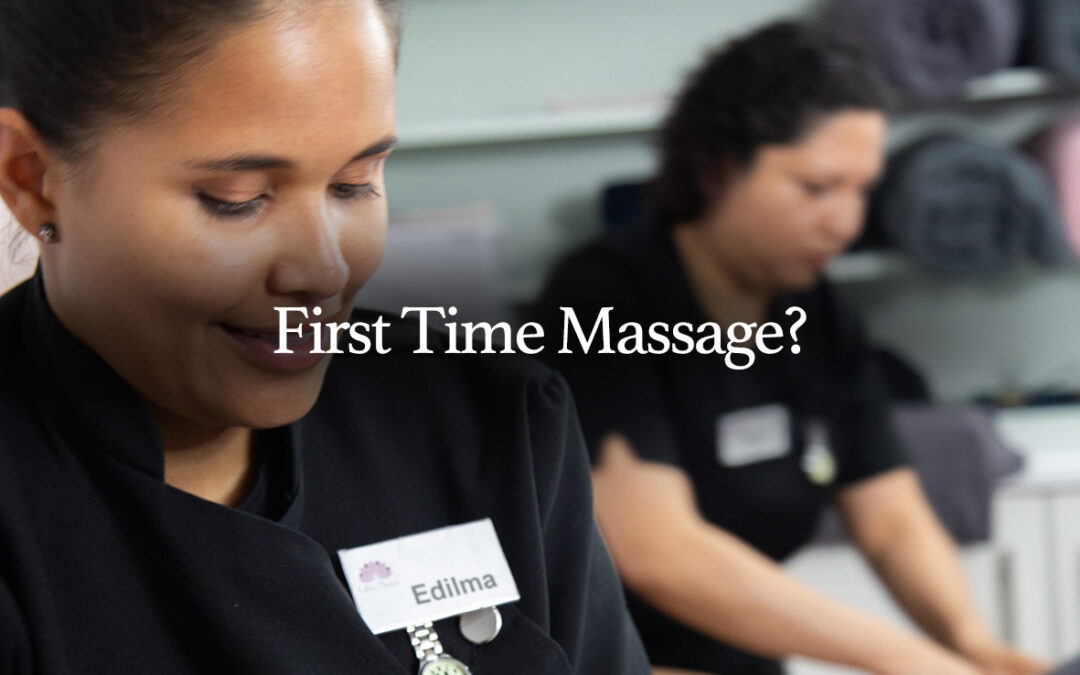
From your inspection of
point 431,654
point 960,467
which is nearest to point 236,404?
point 431,654

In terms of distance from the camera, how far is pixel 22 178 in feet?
1.23

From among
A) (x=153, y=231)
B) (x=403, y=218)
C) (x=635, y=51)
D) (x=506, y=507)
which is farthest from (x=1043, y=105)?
(x=153, y=231)

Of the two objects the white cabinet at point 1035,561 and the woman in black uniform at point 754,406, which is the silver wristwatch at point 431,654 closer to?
the woman in black uniform at point 754,406

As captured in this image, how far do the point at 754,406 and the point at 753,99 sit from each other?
0.82ft

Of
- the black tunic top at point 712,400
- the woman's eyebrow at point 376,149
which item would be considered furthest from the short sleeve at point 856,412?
the woman's eyebrow at point 376,149

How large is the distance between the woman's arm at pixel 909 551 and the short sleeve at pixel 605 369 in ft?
0.79

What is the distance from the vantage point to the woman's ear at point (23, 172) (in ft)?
1.20

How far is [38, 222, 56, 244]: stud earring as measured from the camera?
1.25ft

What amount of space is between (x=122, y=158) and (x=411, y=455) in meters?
Result: 0.17

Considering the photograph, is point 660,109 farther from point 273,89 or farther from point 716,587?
point 273,89

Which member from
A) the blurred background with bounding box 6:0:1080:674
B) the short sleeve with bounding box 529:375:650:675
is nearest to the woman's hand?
the blurred background with bounding box 6:0:1080:674

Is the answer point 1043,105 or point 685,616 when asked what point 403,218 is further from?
point 1043,105

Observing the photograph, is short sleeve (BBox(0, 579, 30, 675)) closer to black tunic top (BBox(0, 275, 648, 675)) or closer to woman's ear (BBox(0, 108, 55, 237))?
black tunic top (BBox(0, 275, 648, 675))

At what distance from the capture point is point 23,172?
0.37 m
